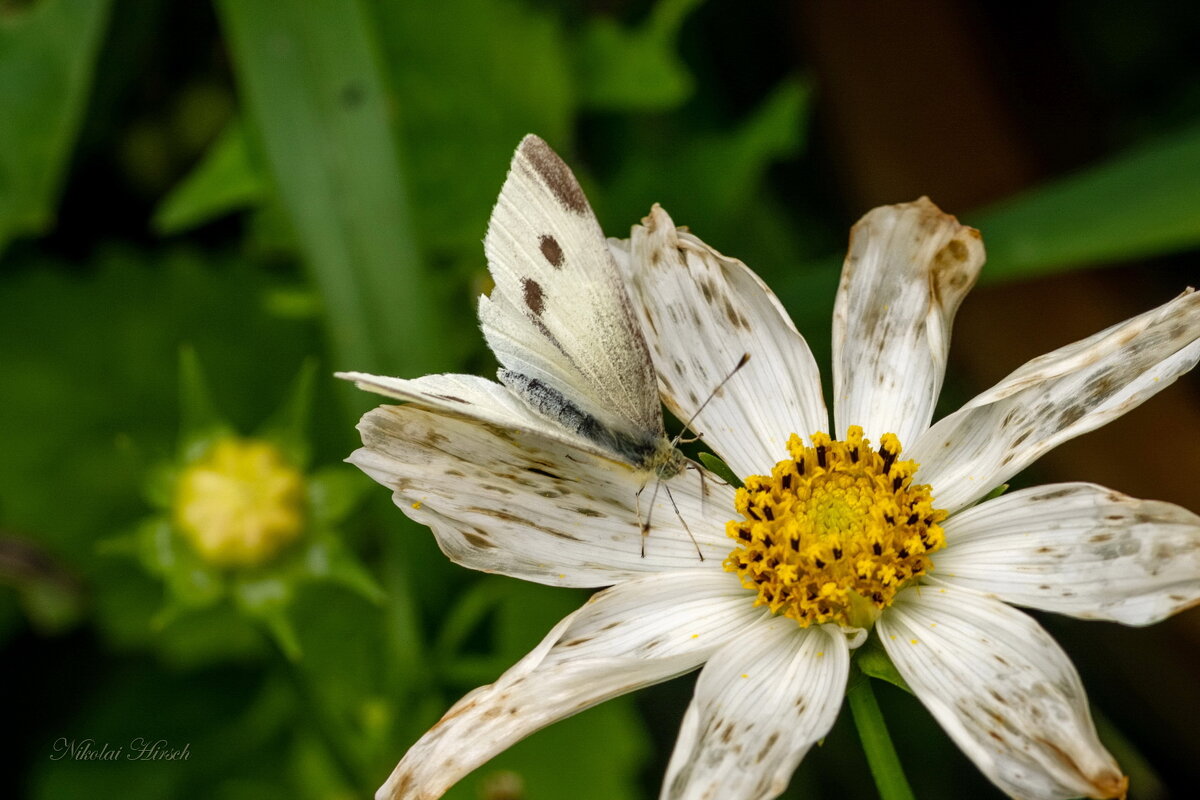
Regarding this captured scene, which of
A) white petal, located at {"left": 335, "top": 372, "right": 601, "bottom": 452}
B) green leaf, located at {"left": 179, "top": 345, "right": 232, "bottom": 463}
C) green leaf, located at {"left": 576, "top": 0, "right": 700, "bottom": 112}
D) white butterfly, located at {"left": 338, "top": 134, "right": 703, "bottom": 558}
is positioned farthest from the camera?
green leaf, located at {"left": 576, "top": 0, "right": 700, "bottom": 112}

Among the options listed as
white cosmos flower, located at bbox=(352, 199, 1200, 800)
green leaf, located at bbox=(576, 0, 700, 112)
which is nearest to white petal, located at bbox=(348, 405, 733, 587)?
white cosmos flower, located at bbox=(352, 199, 1200, 800)

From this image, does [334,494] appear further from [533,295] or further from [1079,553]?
[1079,553]

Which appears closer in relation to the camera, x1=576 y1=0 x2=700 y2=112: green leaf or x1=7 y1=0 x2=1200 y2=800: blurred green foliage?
x1=7 y1=0 x2=1200 y2=800: blurred green foliage

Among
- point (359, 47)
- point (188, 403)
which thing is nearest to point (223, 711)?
point (188, 403)

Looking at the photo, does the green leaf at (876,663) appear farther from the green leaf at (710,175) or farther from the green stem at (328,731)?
the green leaf at (710,175)

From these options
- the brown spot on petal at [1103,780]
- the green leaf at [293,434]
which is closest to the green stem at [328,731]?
the green leaf at [293,434]

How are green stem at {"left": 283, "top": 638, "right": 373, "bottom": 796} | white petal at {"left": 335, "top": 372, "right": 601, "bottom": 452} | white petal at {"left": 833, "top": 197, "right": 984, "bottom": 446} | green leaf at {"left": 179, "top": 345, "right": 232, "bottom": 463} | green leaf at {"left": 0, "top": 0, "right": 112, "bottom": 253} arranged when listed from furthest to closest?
1. green leaf at {"left": 0, "top": 0, "right": 112, "bottom": 253}
2. green leaf at {"left": 179, "top": 345, "right": 232, "bottom": 463}
3. green stem at {"left": 283, "top": 638, "right": 373, "bottom": 796}
4. white petal at {"left": 833, "top": 197, "right": 984, "bottom": 446}
5. white petal at {"left": 335, "top": 372, "right": 601, "bottom": 452}

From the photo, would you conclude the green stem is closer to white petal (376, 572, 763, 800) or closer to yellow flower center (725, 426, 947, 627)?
white petal (376, 572, 763, 800)

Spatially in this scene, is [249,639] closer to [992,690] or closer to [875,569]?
[875,569]
